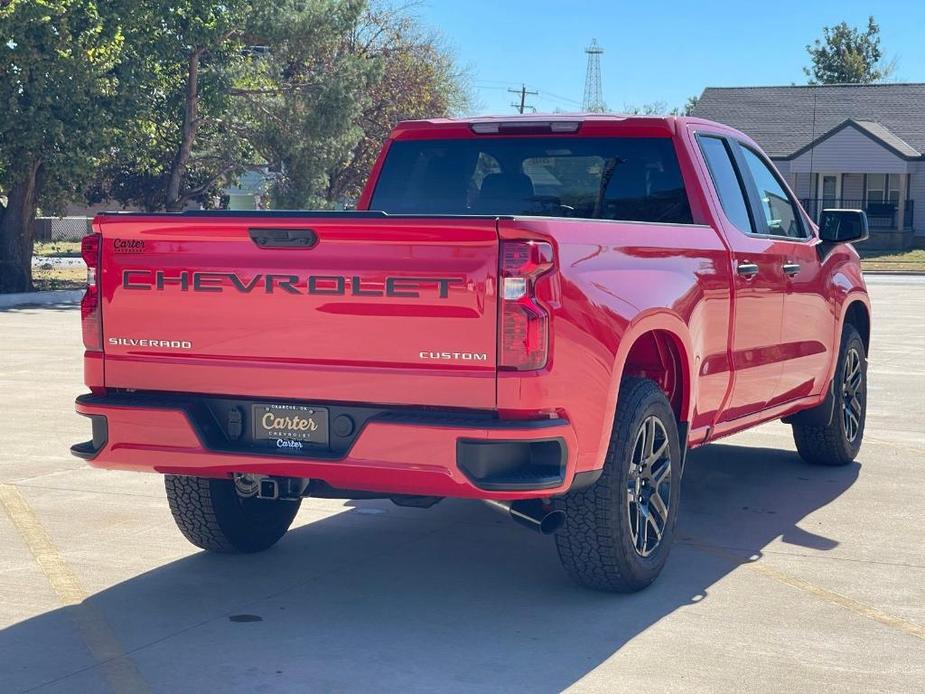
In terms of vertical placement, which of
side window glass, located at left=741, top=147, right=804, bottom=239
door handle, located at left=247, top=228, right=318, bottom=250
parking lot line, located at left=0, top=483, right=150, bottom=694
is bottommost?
parking lot line, located at left=0, top=483, right=150, bottom=694

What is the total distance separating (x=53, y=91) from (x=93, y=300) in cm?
2174

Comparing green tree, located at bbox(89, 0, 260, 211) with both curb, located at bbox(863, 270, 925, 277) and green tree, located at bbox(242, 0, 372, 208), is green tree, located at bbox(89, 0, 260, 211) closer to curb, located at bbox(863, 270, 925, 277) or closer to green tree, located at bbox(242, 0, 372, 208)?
green tree, located at bbox(242, 0, 372, 208)

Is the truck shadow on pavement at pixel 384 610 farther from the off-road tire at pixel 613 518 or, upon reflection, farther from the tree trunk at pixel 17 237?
the tree trunk at pixel 17 237

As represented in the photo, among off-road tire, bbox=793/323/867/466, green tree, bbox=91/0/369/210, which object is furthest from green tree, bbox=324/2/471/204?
off-road tire, bbox=793/323/867/466

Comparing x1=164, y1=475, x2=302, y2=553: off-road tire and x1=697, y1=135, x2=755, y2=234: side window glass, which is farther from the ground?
x1=697, y1=135, x2=755, y2=234: side window glass

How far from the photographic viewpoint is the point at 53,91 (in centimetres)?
2611

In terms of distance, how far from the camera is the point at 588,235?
17.9 ft

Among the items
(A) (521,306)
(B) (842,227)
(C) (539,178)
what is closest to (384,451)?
(A) (521,306)

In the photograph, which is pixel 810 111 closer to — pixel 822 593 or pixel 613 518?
pixel 822 593

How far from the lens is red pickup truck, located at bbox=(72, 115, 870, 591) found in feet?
16.8

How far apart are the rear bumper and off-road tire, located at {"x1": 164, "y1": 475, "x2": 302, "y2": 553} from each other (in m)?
0.76

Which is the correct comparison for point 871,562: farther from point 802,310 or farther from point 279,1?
point 279,1

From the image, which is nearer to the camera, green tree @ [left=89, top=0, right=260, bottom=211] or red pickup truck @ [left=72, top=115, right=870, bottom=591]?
red pickup truck @ [left=72, top=115, right=870, bottom=591]

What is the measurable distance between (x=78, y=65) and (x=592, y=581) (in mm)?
22335
